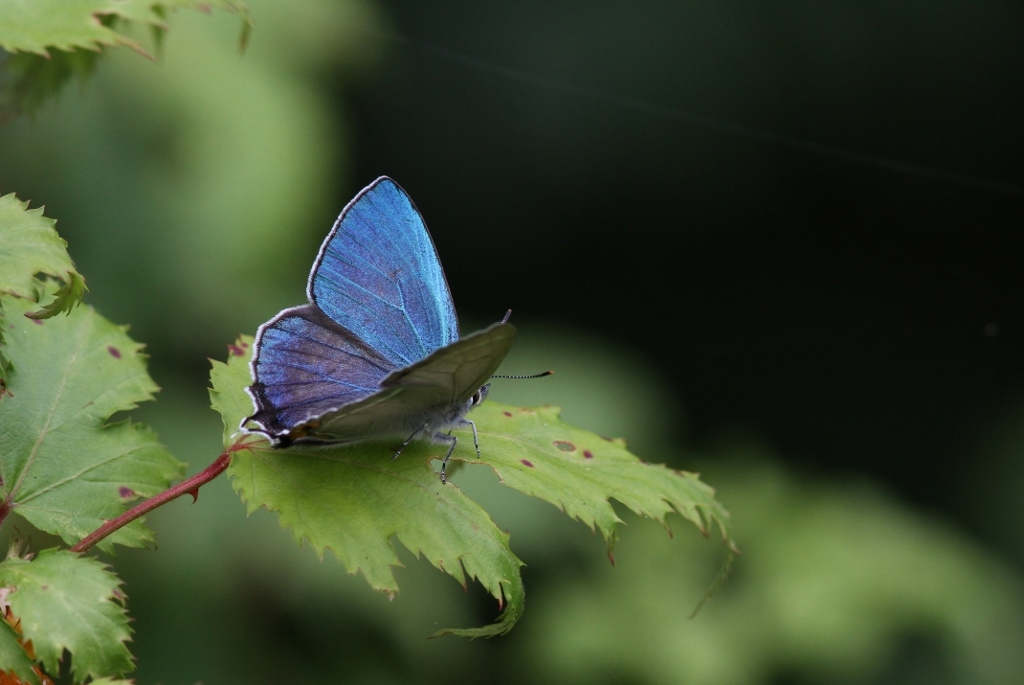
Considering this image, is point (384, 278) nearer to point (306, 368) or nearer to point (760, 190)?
point (306, 368)

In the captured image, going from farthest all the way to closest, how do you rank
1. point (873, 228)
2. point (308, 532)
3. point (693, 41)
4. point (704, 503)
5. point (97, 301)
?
1. point (873, 228)
2. point (693, 41)
3. point (97, 301)
4. point (704, 503)
5. point (308, 532)

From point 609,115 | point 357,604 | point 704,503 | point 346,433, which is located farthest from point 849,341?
point 346,433

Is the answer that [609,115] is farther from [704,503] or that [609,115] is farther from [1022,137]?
[704,503]

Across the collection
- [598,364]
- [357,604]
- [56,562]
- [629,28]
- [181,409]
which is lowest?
[357,604]

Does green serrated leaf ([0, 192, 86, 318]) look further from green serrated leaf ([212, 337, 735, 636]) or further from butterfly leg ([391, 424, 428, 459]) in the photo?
butterfly leg ([391, 424, 428, 459])

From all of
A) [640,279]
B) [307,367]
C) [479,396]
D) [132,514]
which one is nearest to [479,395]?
[479,396]

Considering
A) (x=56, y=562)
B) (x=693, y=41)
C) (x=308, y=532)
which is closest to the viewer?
(x=56, y=562)

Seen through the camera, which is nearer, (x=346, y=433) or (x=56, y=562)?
(x=56, y=562)
